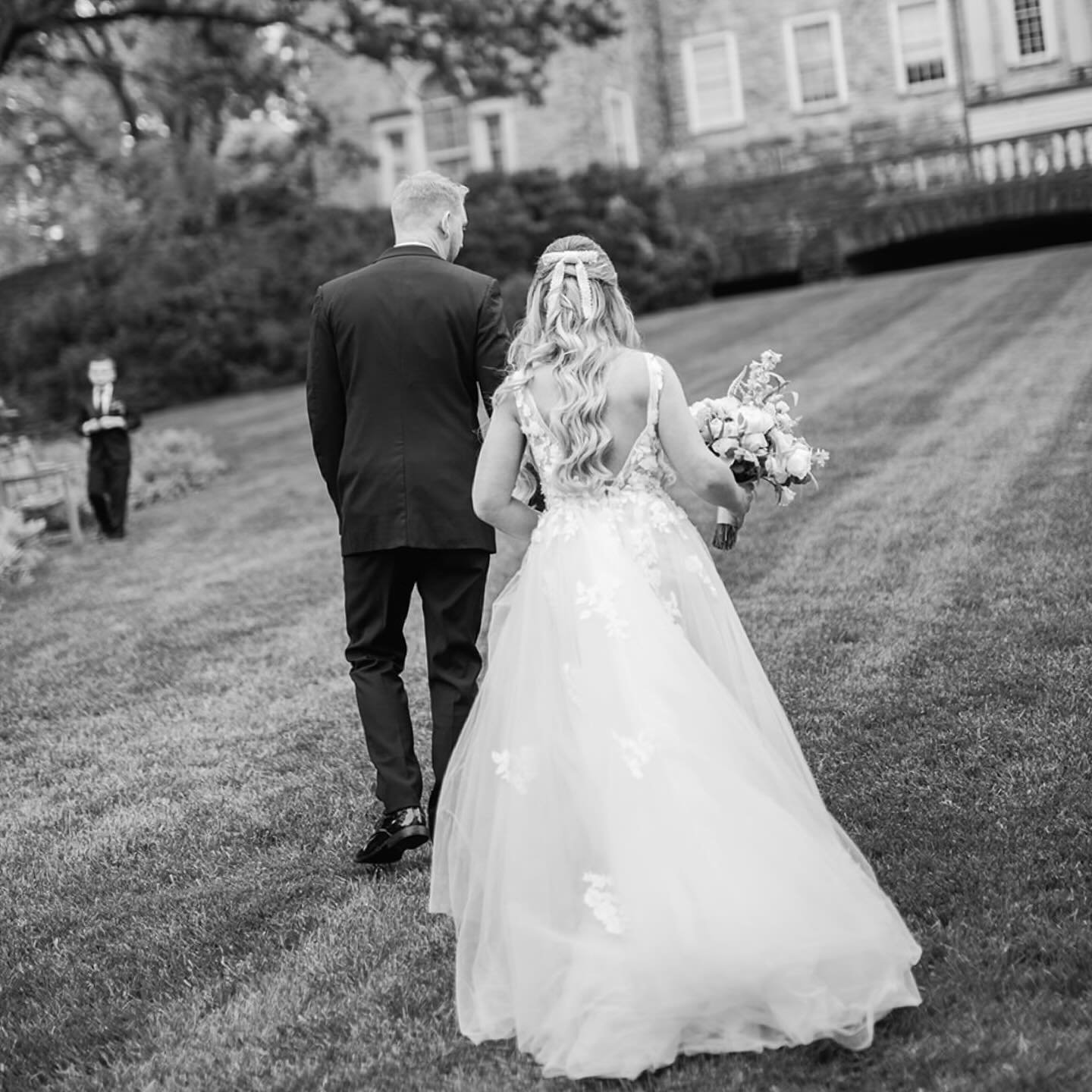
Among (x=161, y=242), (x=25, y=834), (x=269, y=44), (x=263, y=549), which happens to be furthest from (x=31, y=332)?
(x=25, y=834)

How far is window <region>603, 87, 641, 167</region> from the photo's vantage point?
3044cm

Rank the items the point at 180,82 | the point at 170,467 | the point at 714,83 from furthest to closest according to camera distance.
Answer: the point at 714,83 → the point at 180,82 → the point at 170,467

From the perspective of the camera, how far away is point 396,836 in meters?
4.65

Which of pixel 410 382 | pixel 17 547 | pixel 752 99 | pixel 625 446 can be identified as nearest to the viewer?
pixel 625 446

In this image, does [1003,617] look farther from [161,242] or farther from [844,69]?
[844,69]

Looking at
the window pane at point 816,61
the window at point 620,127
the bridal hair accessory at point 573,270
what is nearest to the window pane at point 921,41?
the window pane at point 816,61

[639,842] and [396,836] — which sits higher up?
[639,842]

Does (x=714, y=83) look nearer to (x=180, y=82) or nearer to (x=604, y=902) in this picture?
(x=180, y=82)

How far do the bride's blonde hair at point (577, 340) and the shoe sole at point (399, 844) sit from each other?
1.45 metres

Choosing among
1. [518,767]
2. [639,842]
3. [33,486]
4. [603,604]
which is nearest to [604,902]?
[639,842]

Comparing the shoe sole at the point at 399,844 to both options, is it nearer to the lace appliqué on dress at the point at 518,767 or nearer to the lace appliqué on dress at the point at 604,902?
the lace appliqué on dress at the point at 518,767

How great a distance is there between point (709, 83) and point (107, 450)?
23767 mm

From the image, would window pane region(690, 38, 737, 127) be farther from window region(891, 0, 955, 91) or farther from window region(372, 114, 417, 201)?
window region(372, 114, 417, 201)

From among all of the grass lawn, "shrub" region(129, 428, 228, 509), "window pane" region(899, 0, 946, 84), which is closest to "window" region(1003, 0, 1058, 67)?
"window pane" region(899, 0, 946, 84)
